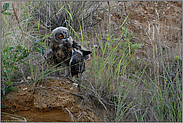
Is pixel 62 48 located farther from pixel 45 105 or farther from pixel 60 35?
pixel 45 105

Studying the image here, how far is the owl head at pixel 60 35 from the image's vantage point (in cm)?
169

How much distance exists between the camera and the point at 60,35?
1700 millimetres

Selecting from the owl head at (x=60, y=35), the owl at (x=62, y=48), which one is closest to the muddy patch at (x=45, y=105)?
the owl at (x=62, y=48)

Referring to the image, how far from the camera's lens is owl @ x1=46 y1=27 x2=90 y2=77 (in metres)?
1.71

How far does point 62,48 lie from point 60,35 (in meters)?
0.14

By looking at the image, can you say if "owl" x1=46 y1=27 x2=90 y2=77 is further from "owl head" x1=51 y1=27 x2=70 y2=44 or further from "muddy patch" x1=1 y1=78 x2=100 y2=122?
"muddy patch" x1=1 y1=78 x2=100 y2=122

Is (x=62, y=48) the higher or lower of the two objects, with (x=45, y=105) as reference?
higher

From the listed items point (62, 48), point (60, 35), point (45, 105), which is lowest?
point (45, 105)

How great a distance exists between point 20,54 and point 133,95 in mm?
1307

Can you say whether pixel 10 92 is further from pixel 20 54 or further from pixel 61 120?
pixel 61 120

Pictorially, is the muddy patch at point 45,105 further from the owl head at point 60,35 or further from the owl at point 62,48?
the owl head at point 60,35

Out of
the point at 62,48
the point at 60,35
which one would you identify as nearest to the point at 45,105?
the point at 62,48

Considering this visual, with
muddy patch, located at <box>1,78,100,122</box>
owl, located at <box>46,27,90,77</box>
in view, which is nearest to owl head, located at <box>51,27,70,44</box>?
owl, located at <box>46,27,90,77</box>

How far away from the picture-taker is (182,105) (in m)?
1.72
